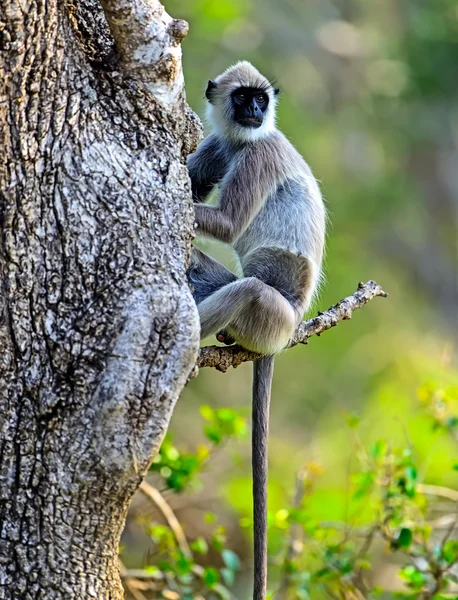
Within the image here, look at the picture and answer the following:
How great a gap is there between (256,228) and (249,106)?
617mm

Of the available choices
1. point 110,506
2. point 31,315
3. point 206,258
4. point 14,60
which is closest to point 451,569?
point 206,258

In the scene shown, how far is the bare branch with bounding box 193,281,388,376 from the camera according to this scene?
3605 mm

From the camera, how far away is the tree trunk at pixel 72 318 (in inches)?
101

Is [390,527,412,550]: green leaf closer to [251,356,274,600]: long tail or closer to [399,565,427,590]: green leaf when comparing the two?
[399,565,427,590]: green leaf

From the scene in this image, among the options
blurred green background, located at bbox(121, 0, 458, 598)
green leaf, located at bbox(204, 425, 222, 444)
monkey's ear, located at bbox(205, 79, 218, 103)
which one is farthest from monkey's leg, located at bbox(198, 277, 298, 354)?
blurred green background, located at bbox(121, 0, 458, 598)

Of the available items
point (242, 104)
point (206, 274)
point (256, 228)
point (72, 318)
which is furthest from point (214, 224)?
point (72, 318)

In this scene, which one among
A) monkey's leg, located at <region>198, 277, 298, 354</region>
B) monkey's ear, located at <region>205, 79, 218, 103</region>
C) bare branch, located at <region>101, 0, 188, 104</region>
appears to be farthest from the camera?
monkey's ear, located at <region>205, 79, 218, 103</region>

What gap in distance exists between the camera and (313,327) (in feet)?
12.6

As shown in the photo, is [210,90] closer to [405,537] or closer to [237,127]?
[237,127]

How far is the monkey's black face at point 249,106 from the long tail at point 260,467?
1229 mm

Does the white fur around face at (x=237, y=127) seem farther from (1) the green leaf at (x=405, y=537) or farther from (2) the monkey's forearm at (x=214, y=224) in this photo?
(1) the green leaf at (x=405, y=537)

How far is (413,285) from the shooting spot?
15242 millimetres

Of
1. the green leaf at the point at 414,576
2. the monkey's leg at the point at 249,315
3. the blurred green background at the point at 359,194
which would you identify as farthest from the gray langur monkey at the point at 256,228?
the blurred green background at the point at 359,194

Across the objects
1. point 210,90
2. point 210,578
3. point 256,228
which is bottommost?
point 210,578
